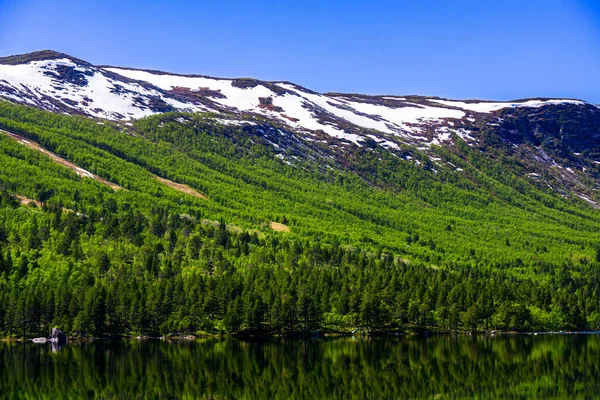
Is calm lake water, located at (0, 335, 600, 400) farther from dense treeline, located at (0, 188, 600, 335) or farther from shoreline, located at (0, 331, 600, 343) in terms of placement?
dense treeline, located at (0, 188, 600, 335)

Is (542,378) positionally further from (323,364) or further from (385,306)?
(385,306)

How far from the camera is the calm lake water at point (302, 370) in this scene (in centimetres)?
7012

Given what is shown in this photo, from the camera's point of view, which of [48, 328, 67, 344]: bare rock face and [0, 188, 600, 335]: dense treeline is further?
[0, 188, 600, 335]: dense treeline

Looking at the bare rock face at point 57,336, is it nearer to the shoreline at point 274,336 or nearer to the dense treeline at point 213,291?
the shoreline at point 274,336

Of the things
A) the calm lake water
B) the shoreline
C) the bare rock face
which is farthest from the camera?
the shoreline

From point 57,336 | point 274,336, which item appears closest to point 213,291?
point 274,336

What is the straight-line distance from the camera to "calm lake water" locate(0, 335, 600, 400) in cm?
7012

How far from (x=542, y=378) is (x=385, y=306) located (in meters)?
67.0

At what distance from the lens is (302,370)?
84.1 meters

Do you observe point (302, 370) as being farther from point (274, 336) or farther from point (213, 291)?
point (213, 291)

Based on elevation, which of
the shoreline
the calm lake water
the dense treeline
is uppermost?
the dense treeline

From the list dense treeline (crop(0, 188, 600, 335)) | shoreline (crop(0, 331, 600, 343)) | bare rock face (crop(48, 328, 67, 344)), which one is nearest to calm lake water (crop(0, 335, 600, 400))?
bare rock face (crop(48, 328, 67, 344))

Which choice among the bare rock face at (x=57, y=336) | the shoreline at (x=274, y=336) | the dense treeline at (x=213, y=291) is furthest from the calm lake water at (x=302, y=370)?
the dense treeline at (x=213, y=291)

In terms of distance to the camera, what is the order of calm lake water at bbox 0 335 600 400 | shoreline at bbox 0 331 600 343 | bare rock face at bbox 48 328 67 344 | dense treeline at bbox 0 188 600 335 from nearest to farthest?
1. calm lake water at bbox 0 335 600 400
2. bare rock face at bbox 48 328 67 344
3. shoreline at bbox 0 331 600 343
4. dense treeline at bbox 0 188 600 335
